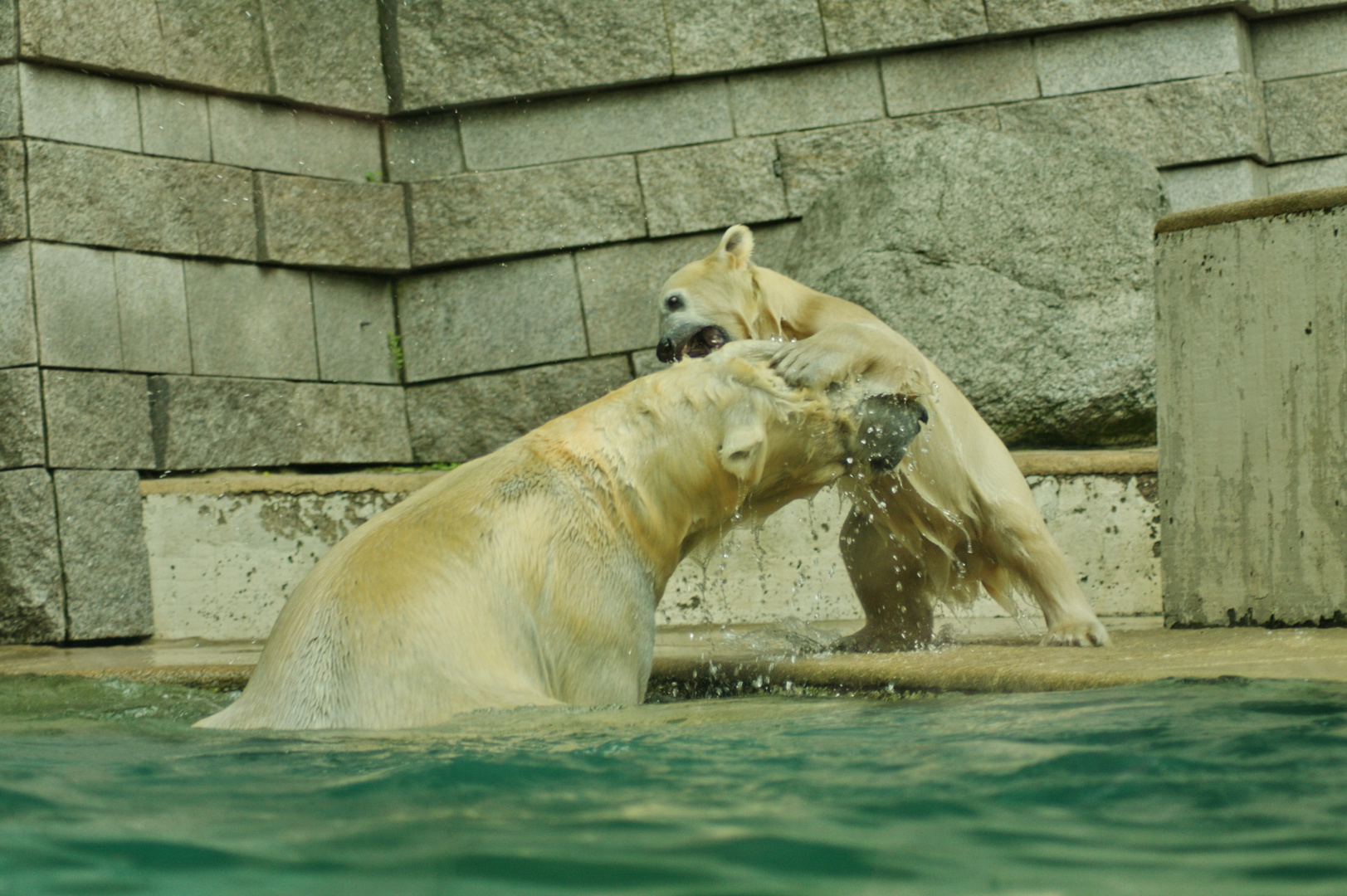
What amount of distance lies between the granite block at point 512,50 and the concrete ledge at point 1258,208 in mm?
4360

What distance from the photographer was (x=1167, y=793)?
1940 millimetres

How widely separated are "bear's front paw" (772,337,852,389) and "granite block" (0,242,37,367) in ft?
14.0

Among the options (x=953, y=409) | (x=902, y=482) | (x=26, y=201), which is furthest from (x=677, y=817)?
(x=26, y=201)

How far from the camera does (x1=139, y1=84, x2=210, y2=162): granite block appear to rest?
6.81m

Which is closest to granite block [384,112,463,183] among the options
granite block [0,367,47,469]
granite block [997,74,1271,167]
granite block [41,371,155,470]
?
granite block [41,371,155,470]

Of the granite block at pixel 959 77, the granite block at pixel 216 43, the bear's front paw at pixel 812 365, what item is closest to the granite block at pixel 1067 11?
the granite block at pixel 959 77

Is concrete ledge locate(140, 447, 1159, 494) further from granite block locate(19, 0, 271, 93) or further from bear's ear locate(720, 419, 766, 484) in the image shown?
bear's ear locate(720, 419, 766, 484)

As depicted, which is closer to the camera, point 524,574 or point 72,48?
point 524,574

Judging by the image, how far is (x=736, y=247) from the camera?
19.0 ft

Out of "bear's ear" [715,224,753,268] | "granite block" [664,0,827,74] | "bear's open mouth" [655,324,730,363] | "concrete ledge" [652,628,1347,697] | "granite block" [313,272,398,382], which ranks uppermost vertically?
"granite block" [664,0,827,74]

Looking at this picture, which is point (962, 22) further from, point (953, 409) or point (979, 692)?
point (979, 692)

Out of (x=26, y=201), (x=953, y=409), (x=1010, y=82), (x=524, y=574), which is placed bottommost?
(x=524, y=574)

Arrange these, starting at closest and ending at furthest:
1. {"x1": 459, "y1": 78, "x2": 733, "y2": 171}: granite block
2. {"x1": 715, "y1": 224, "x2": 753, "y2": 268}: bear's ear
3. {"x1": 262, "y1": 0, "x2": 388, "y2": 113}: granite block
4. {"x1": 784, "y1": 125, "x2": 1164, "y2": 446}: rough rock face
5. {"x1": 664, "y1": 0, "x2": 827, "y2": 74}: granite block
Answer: {"x1": 715, "y1": 224, "x2": 753, "y2": 268}: bear's ear → {"x1": 784, "y1": 125, "x2": 1164, "y2": 446}: rough rock face → {"x1": 262, "y1": 0, "x2": 388, "y2": 113}: granite block → {"x1": 664, "y1": 0, "x2": 827, "y2": 74}: granite block → {"x1": 459, "y1": 78, "x2": 733, "y2": 171}: granite block

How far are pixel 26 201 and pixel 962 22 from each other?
526cm
